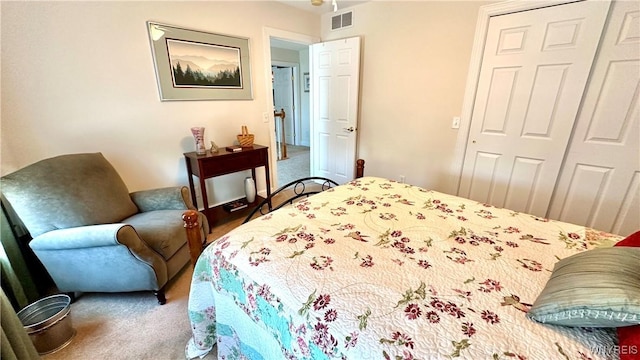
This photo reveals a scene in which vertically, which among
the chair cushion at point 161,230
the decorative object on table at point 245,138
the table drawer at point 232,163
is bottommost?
the chair cushion at point 161,230

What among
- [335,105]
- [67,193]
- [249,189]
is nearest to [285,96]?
[335,105]

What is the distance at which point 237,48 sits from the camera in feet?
9.30

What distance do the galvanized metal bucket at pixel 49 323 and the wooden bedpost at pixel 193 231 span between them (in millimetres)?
895

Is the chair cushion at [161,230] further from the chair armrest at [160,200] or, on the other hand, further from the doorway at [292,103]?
the doorway at [292,103]

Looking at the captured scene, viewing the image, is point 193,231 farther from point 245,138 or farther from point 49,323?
point 245,138

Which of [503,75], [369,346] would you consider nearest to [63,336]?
[369,346]

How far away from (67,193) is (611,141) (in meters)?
3.91

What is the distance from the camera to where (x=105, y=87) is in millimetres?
2113

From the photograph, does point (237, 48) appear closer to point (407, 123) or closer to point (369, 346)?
point (407, 123)

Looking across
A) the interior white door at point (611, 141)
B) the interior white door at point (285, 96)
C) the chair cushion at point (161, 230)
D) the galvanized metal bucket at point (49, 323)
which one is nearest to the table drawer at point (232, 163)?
the chair cushion at point (161, 230)

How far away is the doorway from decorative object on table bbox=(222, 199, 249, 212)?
173cm

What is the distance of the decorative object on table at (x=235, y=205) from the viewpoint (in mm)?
2881

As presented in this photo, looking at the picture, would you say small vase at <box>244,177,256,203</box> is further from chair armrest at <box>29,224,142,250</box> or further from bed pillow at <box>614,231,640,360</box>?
bed pillow at <box>614,231,640,360</box>

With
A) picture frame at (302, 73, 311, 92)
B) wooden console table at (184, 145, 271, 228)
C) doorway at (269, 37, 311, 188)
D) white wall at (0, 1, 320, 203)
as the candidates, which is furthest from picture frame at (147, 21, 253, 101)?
picture frame at (302, 73, 311, 92)
